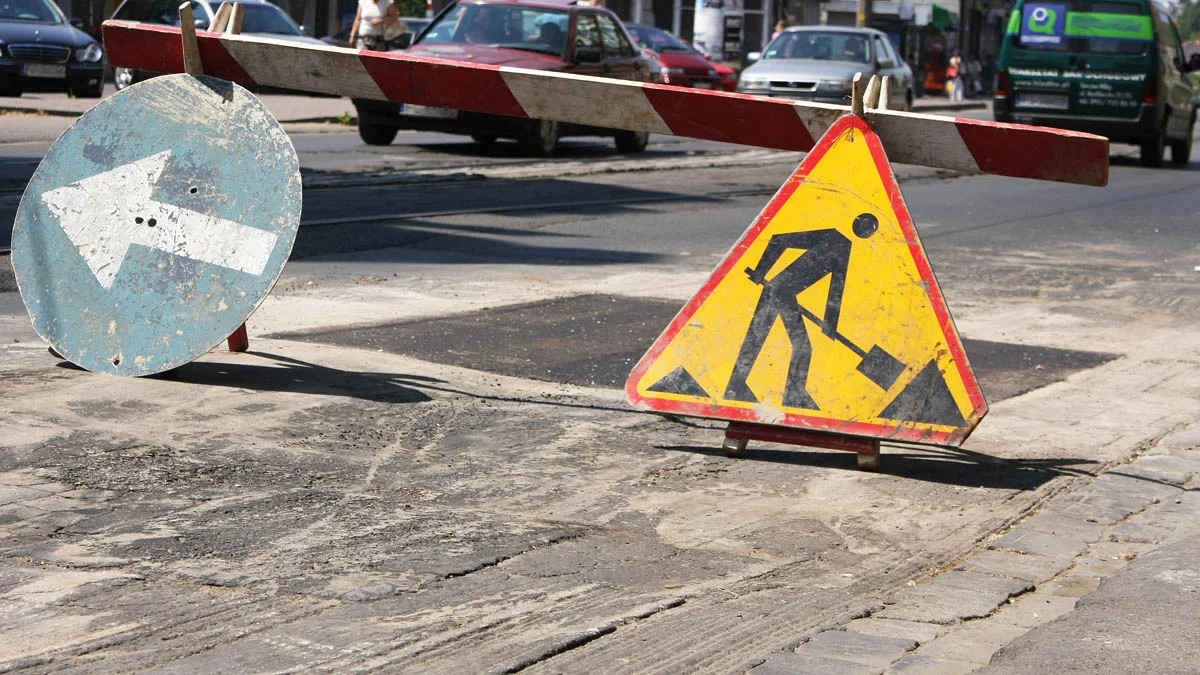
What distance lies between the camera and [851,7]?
202ft

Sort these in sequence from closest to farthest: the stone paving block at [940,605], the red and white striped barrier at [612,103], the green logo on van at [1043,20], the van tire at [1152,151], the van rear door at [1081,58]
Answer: the stone paving block at [940,605] < the red and white striped barrier at [612,103] < the van rear door at [1081,58] < the green logo on van at [1043,20] < the van tire at [1152,151]

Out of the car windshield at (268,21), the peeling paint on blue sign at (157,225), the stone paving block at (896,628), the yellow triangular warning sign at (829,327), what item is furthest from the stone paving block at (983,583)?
the car windshield at (268,21)

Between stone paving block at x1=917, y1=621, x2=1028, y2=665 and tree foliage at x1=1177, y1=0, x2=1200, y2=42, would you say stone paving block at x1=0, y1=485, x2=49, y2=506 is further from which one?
tree foliage at x1=1177, y1=0, x2=1200, y2=42

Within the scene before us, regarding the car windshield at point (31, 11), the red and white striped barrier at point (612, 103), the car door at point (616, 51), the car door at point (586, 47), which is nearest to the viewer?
the red and white striped barrier at point (612, 103)

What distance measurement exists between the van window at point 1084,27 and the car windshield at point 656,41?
26.7 ft

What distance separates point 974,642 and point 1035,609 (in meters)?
0.36

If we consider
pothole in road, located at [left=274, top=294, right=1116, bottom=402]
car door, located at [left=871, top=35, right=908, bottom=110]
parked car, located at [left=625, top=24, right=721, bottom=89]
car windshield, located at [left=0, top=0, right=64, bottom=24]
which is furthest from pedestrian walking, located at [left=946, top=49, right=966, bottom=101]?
pothole in road, located at [left=274, top=294, right=1116, bottom=402]

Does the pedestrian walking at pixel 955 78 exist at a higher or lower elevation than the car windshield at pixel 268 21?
lower

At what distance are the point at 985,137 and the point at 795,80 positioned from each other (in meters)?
18.6

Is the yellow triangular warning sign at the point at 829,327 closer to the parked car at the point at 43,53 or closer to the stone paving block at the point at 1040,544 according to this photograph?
the stone paving block at the point at 1040,544

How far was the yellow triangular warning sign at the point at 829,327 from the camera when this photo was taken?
5297mm

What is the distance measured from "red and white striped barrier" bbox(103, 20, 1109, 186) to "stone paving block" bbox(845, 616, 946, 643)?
191 cm

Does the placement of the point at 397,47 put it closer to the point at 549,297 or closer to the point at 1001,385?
the point at 549,297

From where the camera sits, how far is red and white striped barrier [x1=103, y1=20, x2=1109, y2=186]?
5.40 metres
